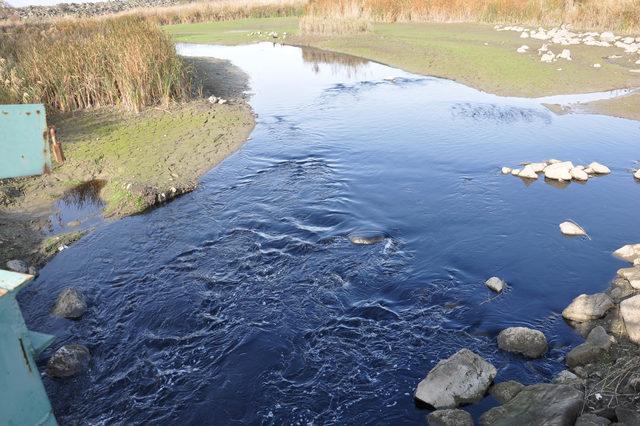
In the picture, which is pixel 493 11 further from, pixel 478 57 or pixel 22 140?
pixel 22 140

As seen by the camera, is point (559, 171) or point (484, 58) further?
point (484, 58)

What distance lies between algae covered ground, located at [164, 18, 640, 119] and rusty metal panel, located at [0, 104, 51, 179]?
16423 mm

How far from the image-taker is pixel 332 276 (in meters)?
8.20

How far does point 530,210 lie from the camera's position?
10.3 meters

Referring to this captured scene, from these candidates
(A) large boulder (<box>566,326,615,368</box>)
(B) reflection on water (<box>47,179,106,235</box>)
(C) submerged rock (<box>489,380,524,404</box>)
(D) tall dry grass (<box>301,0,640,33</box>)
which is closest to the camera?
(C) submerged rock (<box>489,380,524,404</box>)

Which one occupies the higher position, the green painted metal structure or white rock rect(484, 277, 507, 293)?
the green painted metal structure

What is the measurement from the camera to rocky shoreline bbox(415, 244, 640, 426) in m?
4.92

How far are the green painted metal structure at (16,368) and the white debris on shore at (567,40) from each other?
2301cm

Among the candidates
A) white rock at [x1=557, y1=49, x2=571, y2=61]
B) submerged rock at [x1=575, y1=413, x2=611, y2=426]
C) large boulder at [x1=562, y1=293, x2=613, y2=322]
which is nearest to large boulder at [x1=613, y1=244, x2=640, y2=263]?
large boulder at [x1=562, y1=293, x2=613, y2=322]

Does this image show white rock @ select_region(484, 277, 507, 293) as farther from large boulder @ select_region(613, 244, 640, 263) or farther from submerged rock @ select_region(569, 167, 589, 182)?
submerged rock @ select_region(569, 167, 589, 182)

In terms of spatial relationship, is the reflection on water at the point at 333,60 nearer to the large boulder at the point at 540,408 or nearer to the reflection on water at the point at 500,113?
the reflection on water at the point at 500,113

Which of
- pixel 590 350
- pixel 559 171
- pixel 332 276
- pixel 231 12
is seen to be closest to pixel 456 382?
pixel 590 350

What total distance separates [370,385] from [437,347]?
43.4 inches

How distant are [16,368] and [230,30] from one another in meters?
40.2
